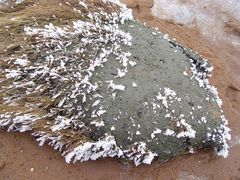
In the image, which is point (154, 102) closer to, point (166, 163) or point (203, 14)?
point (166, 163)

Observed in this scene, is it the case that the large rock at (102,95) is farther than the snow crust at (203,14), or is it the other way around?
the snow crust at (203,14)

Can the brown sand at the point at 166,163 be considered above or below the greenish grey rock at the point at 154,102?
below

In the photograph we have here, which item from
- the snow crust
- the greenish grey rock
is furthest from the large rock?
the snow crust

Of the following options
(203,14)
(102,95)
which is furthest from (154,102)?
(203,14)

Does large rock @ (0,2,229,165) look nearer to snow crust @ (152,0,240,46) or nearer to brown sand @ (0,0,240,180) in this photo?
brown sand @ (0,0,240,180)

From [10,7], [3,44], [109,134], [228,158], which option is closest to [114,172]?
[109,134]

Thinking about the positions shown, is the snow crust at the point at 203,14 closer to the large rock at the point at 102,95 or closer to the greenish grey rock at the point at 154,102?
the greenish grey rock at the point at 154,102

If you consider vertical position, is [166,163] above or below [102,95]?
below

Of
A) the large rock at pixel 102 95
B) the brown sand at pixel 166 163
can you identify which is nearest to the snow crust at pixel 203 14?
the brown sand at pixel 166 163
